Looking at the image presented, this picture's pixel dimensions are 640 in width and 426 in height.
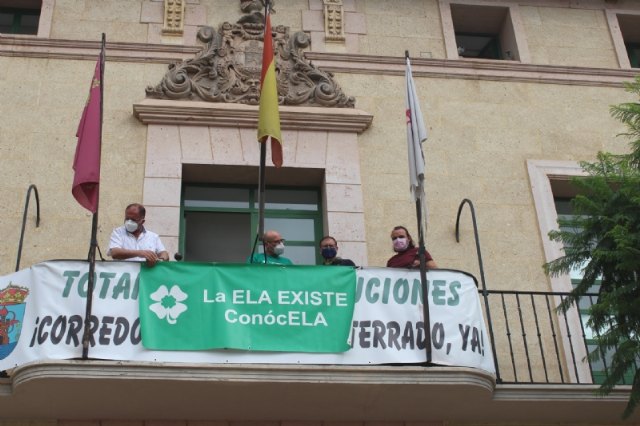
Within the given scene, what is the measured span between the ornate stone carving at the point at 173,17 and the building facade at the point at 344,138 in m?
0.02

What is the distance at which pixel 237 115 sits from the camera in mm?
12211

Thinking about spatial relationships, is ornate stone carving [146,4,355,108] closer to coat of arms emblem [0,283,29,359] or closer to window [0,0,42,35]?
window [0,0,42,35]

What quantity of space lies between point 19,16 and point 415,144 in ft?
21.4

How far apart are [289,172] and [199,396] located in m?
3.90

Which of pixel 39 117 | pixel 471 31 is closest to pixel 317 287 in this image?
pixel 39 117

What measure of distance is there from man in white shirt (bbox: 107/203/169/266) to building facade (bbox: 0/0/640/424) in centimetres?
110

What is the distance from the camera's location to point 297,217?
40.1 feet

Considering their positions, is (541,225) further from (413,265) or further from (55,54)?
(55,54)

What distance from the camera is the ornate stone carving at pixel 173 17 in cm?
1309

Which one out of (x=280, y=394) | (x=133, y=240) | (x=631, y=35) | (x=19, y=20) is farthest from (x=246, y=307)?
(x=631, y=35)

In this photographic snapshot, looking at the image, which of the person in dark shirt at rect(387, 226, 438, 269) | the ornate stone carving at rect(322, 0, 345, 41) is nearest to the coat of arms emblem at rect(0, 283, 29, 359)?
the person in dark shirt at rect(387, 226, 438, 269)

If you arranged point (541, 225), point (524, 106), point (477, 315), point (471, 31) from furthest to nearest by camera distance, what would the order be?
point (471, 31) → point (524, 106) → point (541, 225) → point (477, 315)

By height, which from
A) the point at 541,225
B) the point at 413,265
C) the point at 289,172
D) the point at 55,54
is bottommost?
the point at 413,265

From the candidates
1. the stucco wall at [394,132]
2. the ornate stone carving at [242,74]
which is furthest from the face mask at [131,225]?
the ornate stone carving at [242,74]
